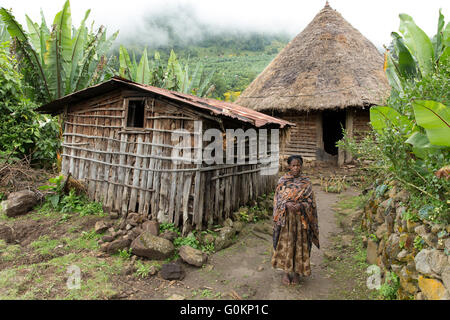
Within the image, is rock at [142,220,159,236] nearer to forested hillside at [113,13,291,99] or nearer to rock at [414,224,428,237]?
rock at [414,224,428,237]

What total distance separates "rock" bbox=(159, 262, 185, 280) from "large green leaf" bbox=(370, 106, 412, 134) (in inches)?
135

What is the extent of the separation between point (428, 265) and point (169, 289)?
310 centimetres

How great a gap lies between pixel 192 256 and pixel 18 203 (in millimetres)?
4562

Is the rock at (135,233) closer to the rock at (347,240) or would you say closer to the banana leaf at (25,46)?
the rock at (347,240)

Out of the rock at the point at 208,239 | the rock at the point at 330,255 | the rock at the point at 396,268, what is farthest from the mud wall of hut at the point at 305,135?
the rock at the point at 396,268

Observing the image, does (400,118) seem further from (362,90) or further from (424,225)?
(362,90)

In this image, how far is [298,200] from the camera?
3.49 metres

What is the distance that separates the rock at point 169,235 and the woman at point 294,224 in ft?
6.39

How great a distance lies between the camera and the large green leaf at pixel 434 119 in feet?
6.77

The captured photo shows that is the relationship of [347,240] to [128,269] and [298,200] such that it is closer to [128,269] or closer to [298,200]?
[298,200]

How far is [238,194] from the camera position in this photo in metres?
5.99

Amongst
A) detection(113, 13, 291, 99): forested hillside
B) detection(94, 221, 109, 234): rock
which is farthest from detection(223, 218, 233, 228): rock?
detection(113, 13, 291, 99): forested hillside
